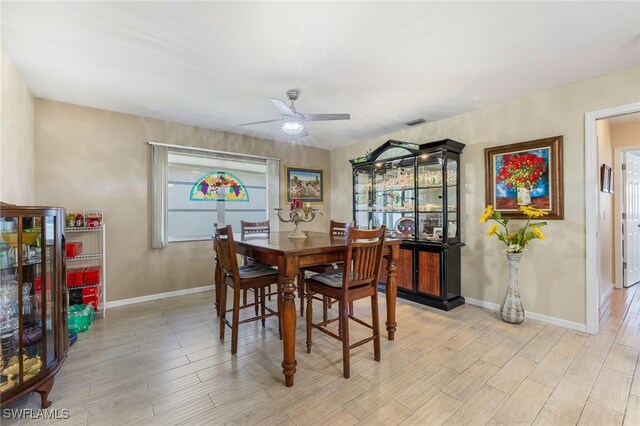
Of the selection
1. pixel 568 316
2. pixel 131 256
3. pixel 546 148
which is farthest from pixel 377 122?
pixel 131 256

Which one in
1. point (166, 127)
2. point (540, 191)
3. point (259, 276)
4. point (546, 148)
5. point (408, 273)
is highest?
point (166, 127)

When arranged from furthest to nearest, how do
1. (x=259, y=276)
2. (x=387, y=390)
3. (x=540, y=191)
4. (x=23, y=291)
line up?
1. (x=540, y=191)
2. (x=259, y=276)
3. (x=387, y=390)
4. (x=23, y=291)

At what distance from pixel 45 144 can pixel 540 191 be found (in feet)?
18.3

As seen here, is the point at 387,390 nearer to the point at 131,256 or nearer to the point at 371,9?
the point at 371,9

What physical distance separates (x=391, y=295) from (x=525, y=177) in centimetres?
208

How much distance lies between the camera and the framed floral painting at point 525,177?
2969 mm

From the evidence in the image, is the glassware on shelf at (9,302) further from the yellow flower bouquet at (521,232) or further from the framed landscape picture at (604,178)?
the framed landscape picture at (604,178)

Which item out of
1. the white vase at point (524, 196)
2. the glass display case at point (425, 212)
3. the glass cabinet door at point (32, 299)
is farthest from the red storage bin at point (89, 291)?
the white vase at point (524, 196)

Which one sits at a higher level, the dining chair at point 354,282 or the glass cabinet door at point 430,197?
the glass cabinet door at point 430,197

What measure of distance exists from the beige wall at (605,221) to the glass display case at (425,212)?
1.72 metres

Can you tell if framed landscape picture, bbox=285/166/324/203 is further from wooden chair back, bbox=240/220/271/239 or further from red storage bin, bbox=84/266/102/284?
red storage bin, bbox=84/266/102/284

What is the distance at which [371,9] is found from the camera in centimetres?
180

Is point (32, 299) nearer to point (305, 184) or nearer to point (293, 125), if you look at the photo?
point (293, 125)

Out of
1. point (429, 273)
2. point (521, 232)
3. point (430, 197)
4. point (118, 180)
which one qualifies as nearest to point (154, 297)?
point (118, 180)
